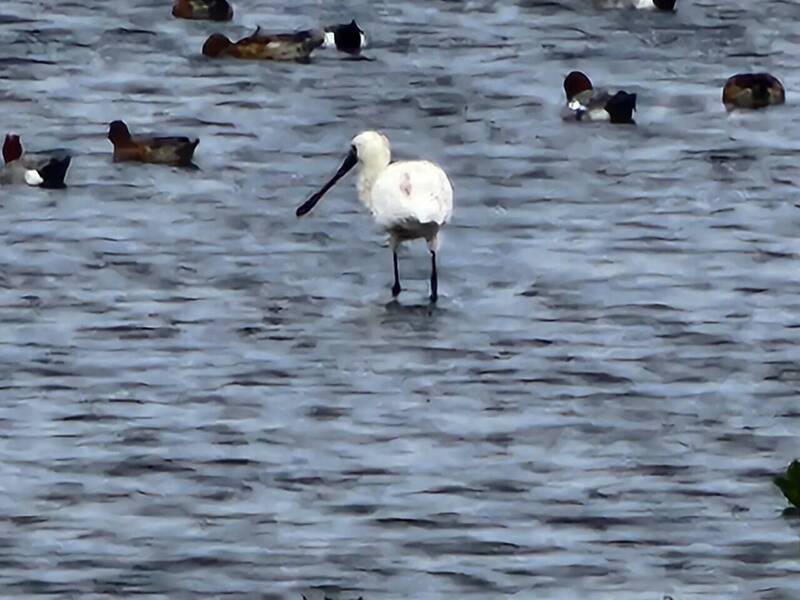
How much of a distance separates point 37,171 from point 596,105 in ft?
14.6

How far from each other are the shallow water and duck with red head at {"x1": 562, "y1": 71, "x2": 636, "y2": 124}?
0.18 m

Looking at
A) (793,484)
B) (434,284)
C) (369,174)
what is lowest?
(434,284)

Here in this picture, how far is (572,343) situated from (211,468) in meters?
3.10

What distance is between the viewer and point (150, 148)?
20.6m

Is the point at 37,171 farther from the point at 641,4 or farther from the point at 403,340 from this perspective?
the point at 641,4

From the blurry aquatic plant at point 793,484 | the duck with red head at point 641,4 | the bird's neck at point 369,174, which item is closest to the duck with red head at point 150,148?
the bird's neck at point 369,174

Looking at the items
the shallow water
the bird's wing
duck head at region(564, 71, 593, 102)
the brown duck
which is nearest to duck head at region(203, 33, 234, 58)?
the brown duck

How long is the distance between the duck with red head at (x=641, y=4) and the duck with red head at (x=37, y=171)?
8904 mm

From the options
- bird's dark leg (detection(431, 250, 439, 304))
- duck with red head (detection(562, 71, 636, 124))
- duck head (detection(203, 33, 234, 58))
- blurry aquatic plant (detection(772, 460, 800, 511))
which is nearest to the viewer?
blurry aquatic plant (detection(772, 460, 800, 511))

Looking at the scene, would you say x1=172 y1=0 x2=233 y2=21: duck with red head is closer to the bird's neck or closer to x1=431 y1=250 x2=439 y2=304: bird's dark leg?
the bird's neck

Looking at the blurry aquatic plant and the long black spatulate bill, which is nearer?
the blurry aquatic plant

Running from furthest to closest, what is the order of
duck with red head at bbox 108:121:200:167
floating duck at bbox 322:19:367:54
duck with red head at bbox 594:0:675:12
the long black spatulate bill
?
duck with red head at bbox 594:0:675:12 → floating duck at bbox 322:19:367:54 → duck with red head at bbox 108:121:200:167 → the long black spatulate bill

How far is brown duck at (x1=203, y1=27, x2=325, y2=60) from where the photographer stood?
82.4ft

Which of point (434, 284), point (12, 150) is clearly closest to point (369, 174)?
point (434, 284)
